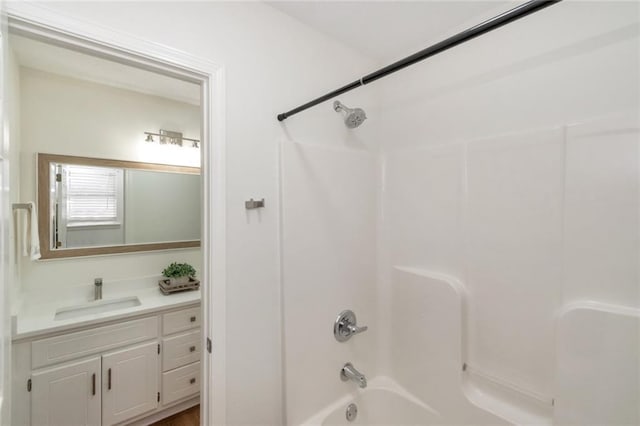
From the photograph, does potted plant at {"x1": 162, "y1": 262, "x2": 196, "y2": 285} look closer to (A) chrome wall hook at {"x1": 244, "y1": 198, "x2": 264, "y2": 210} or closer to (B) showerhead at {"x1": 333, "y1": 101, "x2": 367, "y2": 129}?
(A) chrome wall hook at {"x1": 244, "y1": 198, "x2": 264, "y2": 210}

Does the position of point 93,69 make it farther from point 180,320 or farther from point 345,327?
point 345,327

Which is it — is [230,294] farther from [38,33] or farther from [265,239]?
[38,33]

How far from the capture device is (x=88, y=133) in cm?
214

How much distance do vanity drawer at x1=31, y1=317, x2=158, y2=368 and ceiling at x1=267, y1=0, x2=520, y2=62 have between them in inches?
86.9

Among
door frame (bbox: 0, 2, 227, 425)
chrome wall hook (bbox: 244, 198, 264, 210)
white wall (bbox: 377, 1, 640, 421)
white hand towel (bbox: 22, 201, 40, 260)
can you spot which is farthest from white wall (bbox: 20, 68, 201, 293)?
white wall (bbox: 377, 1, 640, 421)

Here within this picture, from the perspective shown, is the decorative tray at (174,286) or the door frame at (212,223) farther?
the decorative tray at (174,286)

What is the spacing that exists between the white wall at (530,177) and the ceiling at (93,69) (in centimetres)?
149

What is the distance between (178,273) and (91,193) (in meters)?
0.95

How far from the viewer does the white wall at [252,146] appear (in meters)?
1.11

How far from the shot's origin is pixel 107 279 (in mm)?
2205

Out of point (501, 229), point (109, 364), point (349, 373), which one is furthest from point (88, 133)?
point (501, 229)

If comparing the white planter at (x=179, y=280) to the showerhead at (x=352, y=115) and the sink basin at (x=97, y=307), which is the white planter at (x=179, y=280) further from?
the showerhead at (x=352, y=115)

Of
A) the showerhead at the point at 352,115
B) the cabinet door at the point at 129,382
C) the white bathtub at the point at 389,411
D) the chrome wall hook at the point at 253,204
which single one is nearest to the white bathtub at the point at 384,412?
the white bathtub at the point at 389,411

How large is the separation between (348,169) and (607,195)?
3.57 ft
